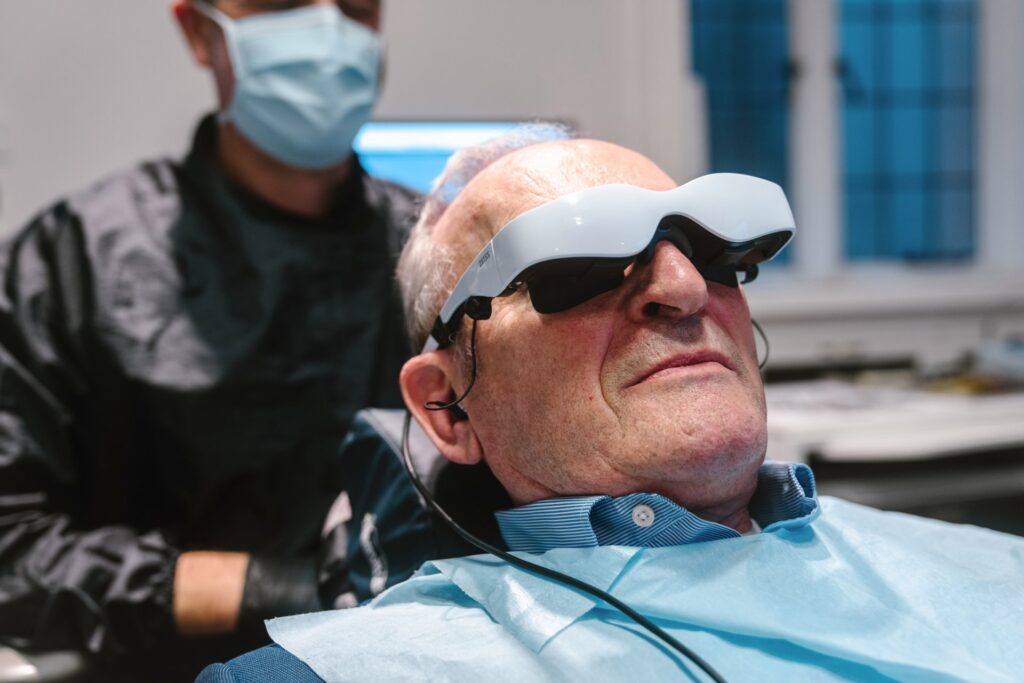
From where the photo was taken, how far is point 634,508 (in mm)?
898

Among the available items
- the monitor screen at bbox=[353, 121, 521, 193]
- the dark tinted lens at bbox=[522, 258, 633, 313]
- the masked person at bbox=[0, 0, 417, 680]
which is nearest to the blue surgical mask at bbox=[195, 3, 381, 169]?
the masked person at bbox=[0, 0, 417, 680]

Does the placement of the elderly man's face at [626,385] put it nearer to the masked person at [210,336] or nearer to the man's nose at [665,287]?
the man's nose at [665,287]

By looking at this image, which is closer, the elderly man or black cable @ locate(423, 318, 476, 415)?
the elderly man

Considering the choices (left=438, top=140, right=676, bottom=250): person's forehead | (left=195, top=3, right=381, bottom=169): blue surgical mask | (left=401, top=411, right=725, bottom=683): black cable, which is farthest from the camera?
(left=195, top=3, right=381, bottom=169): blue surgical mask

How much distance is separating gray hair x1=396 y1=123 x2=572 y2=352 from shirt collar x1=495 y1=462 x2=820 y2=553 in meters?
0.27

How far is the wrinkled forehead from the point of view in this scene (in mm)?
991

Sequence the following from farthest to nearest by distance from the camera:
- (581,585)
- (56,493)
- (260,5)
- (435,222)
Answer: (260,5), (56,493), (435,222), (581,585)

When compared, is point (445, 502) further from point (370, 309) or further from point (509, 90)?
point (509, 90)

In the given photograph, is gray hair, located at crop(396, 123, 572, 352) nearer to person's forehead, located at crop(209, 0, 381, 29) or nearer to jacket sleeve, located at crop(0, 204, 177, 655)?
jacket sleeve, located at crop(0, 204, 177, 655)

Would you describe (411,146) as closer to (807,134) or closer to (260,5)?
(260,5)

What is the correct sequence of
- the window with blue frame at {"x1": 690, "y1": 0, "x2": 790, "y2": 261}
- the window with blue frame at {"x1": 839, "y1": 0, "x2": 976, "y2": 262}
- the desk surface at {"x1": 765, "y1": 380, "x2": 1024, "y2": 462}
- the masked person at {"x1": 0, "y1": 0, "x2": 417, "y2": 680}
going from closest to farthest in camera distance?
1. the masked person at {"x1": 0, "y1": 0, "x2": 417, "y2": 680}
2. the desk surface at {"x1": 765, "y1": 380, "x2": 1024, "y2": 462}
3. the window with blue frame at {"x1": 690, "y1": 0, "x2": 790, "y2": 261}
4. the window with blue frame at {"x1": 839, "y1": 0, "x2": 976, "y2": 262}

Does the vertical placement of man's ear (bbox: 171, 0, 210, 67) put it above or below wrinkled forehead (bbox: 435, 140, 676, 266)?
above

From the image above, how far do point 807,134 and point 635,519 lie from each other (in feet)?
9.14

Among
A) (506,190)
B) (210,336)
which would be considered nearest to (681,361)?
(506,190)
